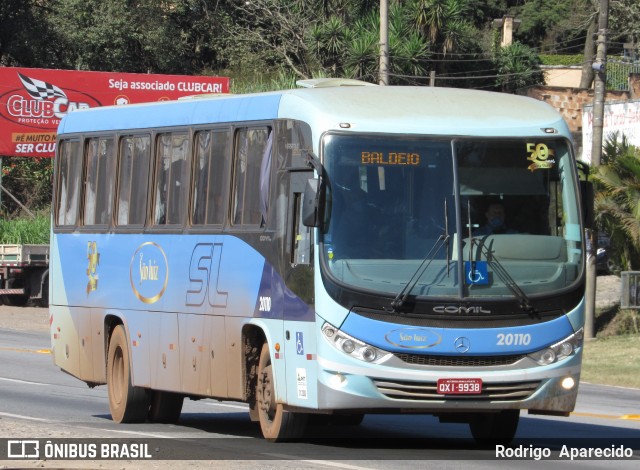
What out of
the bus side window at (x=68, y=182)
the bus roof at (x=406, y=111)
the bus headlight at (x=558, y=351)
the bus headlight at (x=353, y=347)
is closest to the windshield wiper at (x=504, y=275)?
the bus headlight at (x=558, y=351)

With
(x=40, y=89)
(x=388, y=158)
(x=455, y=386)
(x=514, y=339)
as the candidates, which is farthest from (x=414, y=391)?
(x=40, y=89)

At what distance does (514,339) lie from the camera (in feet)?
36.0

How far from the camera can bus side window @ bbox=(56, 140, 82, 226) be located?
16312 millimetres

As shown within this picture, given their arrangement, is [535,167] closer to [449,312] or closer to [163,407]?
[449,312]

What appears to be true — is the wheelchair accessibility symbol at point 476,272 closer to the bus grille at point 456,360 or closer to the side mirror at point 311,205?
the bus grille at point 456,360

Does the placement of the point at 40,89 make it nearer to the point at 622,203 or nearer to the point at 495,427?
the point at 622,203

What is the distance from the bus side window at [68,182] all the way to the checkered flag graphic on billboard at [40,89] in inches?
1181

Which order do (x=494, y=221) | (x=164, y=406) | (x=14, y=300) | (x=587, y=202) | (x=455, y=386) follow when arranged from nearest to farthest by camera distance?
1. (x=455, y=386)
2. (x=494, y=221)
3. (x=587, y=202)
4. (x=164, y=406)
5. (x=14, y=300)

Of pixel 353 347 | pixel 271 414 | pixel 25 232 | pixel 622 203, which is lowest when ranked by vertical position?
A: pixel 25 232

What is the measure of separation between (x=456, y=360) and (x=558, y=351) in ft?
2.96

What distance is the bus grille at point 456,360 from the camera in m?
10.9

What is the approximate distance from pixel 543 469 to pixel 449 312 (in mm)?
1435

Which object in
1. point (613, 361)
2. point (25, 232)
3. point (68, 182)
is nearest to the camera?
point (68, 182)

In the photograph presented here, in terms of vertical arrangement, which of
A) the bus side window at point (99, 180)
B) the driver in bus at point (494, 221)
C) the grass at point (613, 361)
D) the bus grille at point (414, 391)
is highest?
the driver in bus at point (494, 221)
